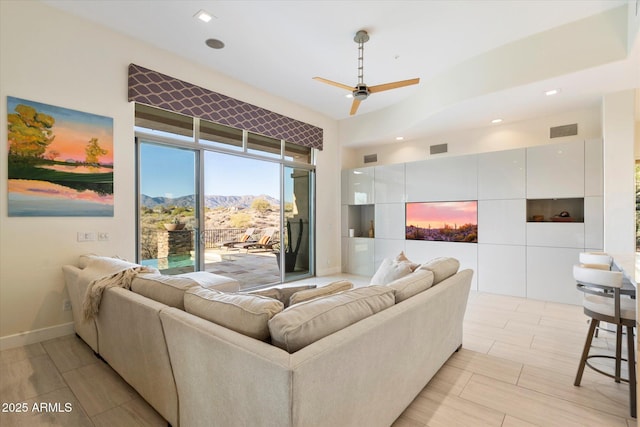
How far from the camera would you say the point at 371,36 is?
3580mm

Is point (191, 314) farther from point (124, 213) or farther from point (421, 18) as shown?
point (421, 18)

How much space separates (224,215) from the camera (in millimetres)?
4742

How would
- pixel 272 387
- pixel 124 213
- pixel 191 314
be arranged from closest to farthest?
pixel 272 387
pixel 191 314
pixel 124 213

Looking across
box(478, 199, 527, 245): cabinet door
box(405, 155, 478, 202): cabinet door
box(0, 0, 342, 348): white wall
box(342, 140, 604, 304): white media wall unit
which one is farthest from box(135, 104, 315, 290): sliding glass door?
box(478, 199, 527, 245): cabinet door

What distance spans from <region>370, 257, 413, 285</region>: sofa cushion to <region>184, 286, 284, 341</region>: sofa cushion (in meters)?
1.48

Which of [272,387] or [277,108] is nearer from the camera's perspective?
[272,387]

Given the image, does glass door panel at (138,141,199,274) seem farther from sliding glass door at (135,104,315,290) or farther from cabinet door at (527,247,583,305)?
cabinet door at (527,247,583,305)

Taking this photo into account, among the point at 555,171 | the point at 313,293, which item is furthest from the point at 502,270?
the point at 313,293

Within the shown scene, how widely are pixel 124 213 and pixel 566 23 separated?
5.59 meters

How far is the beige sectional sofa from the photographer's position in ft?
3.57

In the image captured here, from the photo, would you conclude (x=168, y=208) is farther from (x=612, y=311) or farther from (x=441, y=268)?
(x=612, y=311)

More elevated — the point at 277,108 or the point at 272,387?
the point at 277,108

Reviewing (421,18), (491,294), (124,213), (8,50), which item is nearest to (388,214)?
(491,294)

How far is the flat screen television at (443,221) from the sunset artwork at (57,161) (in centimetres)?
488
